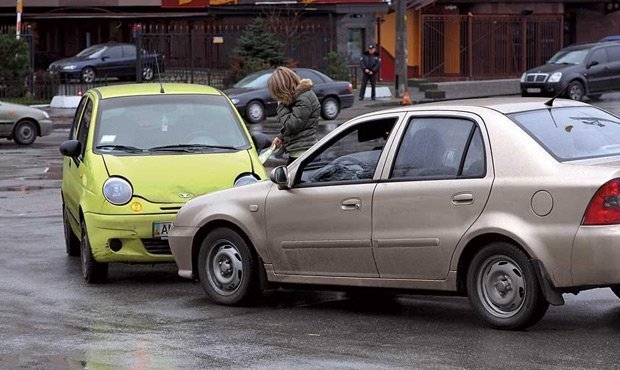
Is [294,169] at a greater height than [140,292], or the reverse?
[294,169]

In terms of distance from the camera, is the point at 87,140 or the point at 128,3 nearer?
the point at 87,140

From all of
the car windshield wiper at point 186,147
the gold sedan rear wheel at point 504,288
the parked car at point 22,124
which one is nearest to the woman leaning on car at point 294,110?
the car windshield wiper at point 186,147

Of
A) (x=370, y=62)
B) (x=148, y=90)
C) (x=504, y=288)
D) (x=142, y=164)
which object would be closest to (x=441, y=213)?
(x=504, y=288)

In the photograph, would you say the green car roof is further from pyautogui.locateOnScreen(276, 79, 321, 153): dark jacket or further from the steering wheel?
the steering wheel

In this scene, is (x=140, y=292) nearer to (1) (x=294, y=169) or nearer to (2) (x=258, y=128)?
(1) (x=294, y=169)

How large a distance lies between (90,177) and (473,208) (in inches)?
154

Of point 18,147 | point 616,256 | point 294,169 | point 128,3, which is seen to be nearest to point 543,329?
point 616,256

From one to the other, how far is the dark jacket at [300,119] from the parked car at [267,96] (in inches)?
805

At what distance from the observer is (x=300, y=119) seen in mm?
11758

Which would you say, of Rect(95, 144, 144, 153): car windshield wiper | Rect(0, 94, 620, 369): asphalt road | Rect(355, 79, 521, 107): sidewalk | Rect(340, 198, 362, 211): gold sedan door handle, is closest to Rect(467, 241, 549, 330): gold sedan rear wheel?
Rect(0, 94, 620, 369): asphalt road

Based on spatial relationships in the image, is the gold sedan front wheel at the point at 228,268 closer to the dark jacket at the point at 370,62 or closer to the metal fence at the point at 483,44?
the dark jacket at the point at 370,62

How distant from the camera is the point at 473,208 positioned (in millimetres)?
8148

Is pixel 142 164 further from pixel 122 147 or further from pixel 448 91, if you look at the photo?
pixel 448 91

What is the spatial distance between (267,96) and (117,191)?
22.5 metres
